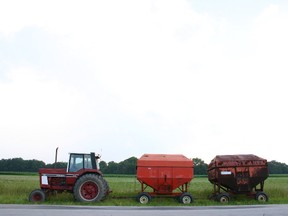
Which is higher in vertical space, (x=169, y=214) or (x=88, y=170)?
(x=88, y=170)

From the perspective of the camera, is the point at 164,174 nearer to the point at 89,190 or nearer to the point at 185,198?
the point at 185,198

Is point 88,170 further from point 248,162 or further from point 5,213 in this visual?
point 248,162

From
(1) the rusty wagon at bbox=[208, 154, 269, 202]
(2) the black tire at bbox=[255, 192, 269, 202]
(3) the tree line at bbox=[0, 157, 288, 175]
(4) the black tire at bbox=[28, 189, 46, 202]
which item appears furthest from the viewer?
(3) the tree line at bbox=[0, 157, 288, 175]

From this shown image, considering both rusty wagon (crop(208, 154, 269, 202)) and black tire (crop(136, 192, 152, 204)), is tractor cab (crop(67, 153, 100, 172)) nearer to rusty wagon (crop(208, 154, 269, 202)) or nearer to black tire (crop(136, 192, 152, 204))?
black tire (crop(136, 192, 152, 204))

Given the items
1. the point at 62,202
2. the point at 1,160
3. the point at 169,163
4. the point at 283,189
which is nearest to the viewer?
the point at 62,202

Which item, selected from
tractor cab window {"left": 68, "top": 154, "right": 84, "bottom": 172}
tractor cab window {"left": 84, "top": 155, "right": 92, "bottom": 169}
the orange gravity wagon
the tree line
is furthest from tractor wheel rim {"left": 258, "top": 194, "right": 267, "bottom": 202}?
the tree line

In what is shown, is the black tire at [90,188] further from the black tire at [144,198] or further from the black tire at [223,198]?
the black tire at [223,198]

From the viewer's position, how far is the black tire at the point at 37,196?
57.7 feet

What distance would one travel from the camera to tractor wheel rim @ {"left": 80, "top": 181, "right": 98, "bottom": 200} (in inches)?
703

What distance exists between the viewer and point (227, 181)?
767 inches

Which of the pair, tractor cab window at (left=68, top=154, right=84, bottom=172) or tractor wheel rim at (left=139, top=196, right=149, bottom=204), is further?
tractor cab window at (left=68, top=154, right=84, bottom=172)

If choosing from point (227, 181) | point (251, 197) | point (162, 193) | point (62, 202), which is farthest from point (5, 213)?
point (251, 197)

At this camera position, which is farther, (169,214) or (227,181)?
(227,181)

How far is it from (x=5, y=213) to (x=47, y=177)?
19.5 ft
